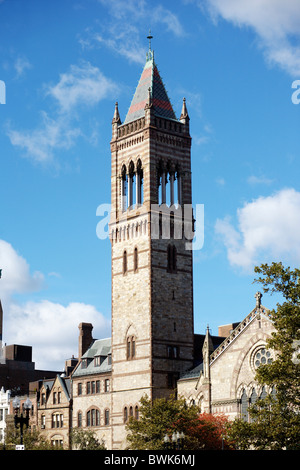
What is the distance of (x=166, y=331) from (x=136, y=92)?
1110 inches

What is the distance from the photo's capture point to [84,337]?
10138cm

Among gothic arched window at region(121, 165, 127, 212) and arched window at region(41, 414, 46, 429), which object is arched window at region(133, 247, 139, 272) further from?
arched window at region(41, 414, 46, 429)

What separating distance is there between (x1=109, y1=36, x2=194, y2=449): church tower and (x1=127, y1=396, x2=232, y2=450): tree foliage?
8.44 m

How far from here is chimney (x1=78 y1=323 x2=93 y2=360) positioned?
100750 mm

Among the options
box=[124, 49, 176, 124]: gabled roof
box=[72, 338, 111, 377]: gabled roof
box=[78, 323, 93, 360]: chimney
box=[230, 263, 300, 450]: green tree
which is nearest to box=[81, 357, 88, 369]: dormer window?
box=[72, 338, 111, 377]: gabled roof

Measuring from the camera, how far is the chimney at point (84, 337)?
101 m

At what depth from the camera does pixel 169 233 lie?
3361 inches

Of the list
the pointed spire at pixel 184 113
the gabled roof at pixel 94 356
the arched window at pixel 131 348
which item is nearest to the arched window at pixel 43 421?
the gabled roof at pixel 94 356

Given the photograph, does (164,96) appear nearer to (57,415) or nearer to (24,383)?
(57,415)

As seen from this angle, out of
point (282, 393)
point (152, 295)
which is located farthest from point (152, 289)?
point (282, 393)

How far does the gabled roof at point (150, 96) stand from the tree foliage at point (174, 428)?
33.5 metres

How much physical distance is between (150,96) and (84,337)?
32.1 meters

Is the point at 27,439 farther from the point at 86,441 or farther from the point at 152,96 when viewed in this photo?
the point at 152,96
